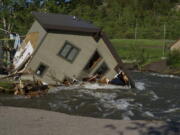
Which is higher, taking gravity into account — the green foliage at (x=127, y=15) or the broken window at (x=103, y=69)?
the green foliage at (x=127, y=15)

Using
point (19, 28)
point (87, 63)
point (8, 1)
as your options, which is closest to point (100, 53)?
point (87, 63)

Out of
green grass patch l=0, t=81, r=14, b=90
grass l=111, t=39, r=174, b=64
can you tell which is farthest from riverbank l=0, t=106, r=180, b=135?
grass l=111, t=39, r=174, b=64

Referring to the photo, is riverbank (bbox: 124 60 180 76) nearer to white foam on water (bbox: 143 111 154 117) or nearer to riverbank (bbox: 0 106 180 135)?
white foam on water (bbox: 143 111 154 117)

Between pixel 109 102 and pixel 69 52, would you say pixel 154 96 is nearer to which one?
pixel 109 102

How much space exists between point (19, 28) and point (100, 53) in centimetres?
2291

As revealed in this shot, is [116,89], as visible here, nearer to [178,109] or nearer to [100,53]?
[100,53]

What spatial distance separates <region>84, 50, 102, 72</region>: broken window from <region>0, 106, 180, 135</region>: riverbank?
1178 centimetres

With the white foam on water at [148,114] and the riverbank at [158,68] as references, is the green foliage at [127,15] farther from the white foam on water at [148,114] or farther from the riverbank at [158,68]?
the white foam on water at [148,114]

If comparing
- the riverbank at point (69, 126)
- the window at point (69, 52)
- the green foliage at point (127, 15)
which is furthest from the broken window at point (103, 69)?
the green foliage at point (127, 15)

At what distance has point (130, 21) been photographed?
260 ft

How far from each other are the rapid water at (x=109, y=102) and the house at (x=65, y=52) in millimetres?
1332

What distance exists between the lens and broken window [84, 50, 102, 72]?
26.7 meters

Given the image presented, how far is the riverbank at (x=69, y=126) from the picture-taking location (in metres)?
12.2

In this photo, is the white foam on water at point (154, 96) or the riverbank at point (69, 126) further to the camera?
the white foam on water at point (154, 96)
